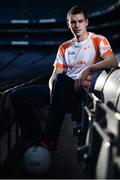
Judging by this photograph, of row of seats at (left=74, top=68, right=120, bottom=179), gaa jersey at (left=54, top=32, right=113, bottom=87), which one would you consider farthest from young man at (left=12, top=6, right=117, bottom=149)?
row of seats at (left=74, top=68, right=120, bottom=179)

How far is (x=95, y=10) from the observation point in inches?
1033

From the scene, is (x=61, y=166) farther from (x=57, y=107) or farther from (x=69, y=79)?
(x=69, y=79)

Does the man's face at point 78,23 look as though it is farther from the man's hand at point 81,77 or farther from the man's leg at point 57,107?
the man's leg at point 57,107

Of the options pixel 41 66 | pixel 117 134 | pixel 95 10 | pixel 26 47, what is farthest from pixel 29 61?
pixel 117 134

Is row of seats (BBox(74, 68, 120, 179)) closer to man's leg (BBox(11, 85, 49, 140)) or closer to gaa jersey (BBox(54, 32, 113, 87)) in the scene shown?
gaa jersey (BBox(54, 32, 113, 87))

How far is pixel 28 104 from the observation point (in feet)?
13.4

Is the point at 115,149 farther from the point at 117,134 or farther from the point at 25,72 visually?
the point at 25,72

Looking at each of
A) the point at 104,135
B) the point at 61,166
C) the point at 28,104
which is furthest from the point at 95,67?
the point at 104,135

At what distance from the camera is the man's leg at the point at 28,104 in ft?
13.0

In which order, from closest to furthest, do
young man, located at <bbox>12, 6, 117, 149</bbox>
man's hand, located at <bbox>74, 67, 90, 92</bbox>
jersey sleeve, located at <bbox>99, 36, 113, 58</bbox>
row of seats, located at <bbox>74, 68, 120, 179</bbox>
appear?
row of seats, located at <bbox>74, 68, 120, 179</bbox> < young man, located at <bbox>12, 6, 117, 149</bbox> < man's hand, located at <bbox>74, 67, 90, 92</bbox> < jersey sleeve, located at <bbox>99, 36, 113, 58</bbox>

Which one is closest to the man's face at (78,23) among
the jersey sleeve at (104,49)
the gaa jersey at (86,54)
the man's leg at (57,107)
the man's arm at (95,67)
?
the gaa jersey at (86,54)

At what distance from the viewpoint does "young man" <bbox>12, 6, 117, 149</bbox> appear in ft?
11.9

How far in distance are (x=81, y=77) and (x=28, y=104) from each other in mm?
607

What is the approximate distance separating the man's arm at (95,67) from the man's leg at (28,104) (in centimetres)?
47
